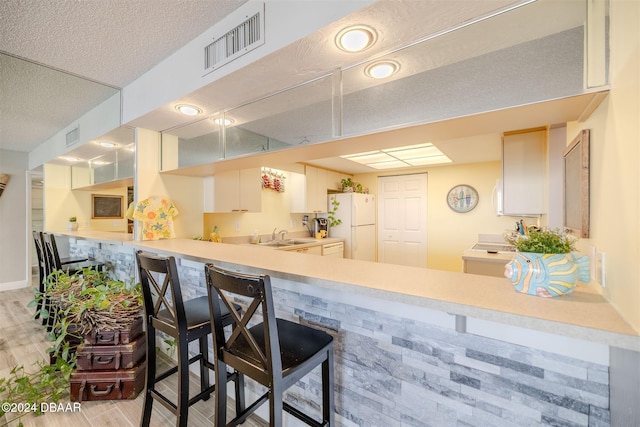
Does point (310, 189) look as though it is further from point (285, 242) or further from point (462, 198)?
point (462, 198)

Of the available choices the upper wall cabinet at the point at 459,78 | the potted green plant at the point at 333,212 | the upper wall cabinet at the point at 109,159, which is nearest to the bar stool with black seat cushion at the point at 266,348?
the upper wall cabinet at the point at 459,78

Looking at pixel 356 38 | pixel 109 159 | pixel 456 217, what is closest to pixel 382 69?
pixel 356 38

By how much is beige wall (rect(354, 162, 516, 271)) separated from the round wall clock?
2.5 inches

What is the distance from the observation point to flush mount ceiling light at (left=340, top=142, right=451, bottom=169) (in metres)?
3.36

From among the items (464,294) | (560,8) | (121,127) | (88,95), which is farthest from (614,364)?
(88,95)

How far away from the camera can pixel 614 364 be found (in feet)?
2.58

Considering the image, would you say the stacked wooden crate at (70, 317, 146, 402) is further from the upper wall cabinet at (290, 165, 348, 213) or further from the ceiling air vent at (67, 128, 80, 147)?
the upper wall cabinet at (290, 165, 348, 213)

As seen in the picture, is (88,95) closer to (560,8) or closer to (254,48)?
(254,48)

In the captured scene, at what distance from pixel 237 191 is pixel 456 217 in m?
3.67

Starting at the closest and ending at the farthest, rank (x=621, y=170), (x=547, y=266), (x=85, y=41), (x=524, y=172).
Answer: (x=621, y=170)
(x=547, y=266)
(x=85, y=41)
(x=524, y=172)

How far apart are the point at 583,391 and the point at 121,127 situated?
3.58 metres

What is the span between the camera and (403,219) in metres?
5.28

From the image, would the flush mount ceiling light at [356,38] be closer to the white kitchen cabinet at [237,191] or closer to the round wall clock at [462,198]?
the white kitchen cabinet at [237,191]

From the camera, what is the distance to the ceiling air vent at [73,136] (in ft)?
10.8
